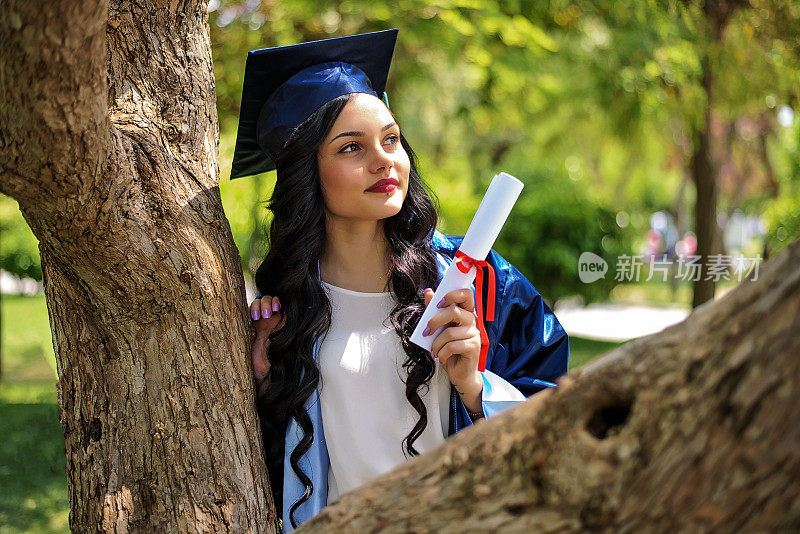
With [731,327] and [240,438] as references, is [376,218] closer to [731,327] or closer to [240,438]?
[240,438]

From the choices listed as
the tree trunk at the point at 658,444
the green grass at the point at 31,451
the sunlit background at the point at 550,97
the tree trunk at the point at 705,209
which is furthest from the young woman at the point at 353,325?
the tree trunk at the point at 705,209

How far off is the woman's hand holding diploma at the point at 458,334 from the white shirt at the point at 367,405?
0.44 ft

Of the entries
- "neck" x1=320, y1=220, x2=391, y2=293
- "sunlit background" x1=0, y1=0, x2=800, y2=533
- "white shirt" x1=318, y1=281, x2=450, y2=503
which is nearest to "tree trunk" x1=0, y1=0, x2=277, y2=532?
"white shirt" x1=318, y1=281, x2=450, y2=503

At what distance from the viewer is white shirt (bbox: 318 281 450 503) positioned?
201 cm

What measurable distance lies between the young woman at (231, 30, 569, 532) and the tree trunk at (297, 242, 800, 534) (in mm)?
812

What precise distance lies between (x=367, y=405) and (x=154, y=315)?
620 mm

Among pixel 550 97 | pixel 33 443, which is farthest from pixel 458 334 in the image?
pixel 550 97

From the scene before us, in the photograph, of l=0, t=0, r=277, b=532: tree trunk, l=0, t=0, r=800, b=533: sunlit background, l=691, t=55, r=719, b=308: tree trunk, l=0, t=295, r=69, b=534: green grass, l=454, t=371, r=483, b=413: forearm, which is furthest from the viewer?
l=691, t=55, r=719, b=308: tree trunk

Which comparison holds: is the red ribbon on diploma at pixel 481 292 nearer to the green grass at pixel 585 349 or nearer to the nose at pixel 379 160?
the nose at pixel 379 160

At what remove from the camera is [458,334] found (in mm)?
1864

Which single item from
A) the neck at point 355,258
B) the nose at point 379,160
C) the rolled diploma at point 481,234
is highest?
the nose at point 379,160

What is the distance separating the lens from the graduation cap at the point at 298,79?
80.8 inches

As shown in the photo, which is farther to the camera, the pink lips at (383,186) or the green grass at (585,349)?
the green grass at (585,349)

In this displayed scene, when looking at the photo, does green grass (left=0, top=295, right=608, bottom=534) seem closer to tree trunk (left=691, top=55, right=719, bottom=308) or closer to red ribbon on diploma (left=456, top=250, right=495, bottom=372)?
tree trunk (left=691, top=55, right=719, bottom=308)
